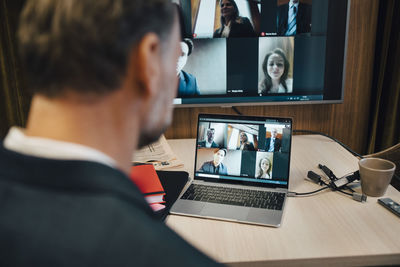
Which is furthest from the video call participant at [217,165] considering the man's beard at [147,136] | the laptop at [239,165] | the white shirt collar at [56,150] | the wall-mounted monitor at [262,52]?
the white shirt collar at [56,150]

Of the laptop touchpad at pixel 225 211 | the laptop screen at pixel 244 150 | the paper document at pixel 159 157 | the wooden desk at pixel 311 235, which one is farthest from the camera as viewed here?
the paper document at pixel 159 157

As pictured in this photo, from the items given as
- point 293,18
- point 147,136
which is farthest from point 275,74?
point 147,136

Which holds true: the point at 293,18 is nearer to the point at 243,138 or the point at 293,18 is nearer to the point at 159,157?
the point at 243,138

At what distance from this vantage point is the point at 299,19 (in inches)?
54.3

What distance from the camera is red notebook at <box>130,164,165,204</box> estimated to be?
1.05 meters

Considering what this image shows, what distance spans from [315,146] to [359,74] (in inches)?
15.2

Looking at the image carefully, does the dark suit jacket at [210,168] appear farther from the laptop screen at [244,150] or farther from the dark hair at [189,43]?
the dark hair at [189,43]

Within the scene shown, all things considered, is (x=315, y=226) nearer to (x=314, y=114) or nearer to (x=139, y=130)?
(x=139, y=130)

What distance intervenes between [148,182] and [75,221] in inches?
28.5

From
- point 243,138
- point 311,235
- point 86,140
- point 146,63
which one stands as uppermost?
point 146,63

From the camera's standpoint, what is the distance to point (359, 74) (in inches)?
60.4

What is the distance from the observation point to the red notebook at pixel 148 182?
3.45 feet

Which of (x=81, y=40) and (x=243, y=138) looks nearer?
(x=81, y=40)

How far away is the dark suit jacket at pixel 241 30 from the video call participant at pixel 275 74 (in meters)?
0.12
